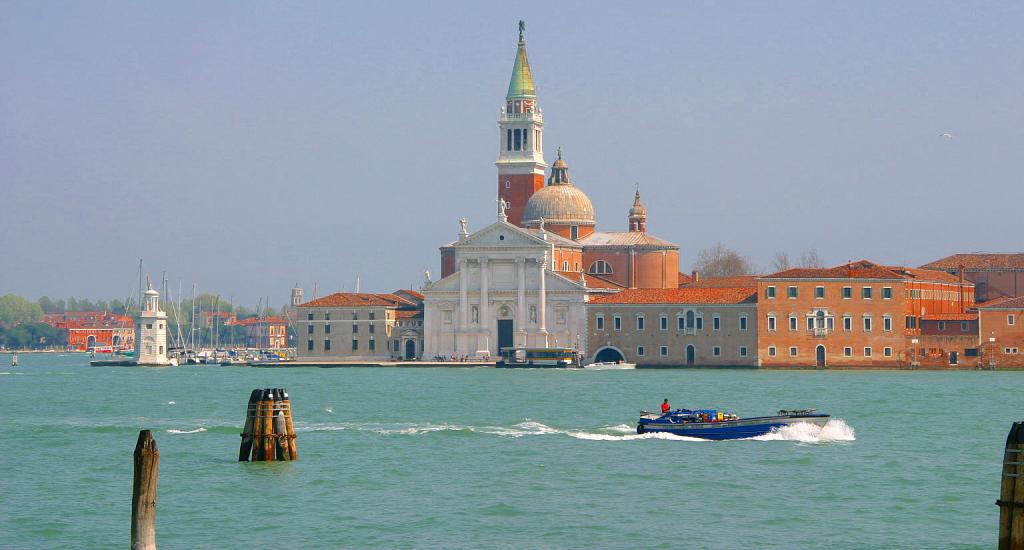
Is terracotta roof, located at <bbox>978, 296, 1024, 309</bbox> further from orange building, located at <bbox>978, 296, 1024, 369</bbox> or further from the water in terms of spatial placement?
the water

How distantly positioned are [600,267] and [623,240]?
1732mm

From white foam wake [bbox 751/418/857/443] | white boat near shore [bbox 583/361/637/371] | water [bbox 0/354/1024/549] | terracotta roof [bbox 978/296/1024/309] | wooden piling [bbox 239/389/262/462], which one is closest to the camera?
water [bbox 0/354/1024/549]

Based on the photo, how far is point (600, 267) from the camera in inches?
3356

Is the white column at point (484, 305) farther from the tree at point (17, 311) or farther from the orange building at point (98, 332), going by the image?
the tree at point (17, 311)

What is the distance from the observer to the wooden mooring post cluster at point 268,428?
2877 centimetres

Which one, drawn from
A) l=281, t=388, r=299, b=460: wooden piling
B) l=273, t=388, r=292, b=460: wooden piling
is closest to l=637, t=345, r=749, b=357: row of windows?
Answer: l=281, t=388, r=299, b=460: wooden piling

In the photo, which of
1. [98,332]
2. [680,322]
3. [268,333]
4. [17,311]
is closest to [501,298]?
[680,322]

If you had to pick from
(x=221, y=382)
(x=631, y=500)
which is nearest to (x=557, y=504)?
(x=631, y=500)

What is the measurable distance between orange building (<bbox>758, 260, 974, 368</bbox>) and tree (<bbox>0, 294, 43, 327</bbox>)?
11288cm

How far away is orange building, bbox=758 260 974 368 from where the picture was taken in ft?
233

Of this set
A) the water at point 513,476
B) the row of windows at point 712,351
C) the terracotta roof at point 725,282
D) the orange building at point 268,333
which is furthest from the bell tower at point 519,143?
the orange building at point 268,333

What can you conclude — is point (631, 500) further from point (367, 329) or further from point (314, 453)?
point (367, 329)

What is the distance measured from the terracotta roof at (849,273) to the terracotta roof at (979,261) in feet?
40.3

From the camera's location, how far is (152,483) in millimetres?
18656
